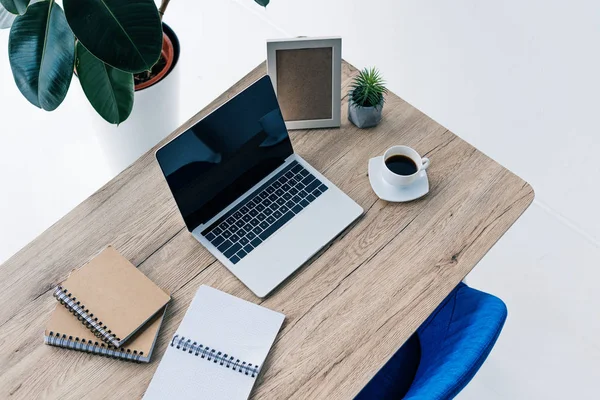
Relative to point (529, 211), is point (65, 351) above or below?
above

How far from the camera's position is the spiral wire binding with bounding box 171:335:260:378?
131 cm

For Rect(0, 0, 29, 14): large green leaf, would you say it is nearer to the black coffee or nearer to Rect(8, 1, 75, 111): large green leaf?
Rect(8, 1, 75, 111): large green leaf

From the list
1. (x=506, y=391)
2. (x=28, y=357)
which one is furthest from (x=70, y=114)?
(x=506, y=391)

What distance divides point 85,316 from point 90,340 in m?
0.05

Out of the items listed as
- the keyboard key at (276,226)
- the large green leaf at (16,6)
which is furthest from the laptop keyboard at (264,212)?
the large green leaf at (16,6)

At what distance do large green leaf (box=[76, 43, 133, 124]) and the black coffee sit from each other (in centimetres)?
63

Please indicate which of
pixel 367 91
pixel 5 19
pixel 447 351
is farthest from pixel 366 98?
pixel 5 19

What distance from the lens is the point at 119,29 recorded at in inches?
52.3

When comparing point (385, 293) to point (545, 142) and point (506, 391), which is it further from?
point (545, 142)

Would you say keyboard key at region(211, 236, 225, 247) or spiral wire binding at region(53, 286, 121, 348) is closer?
spiral wire binding at region(53, 286, 121, 348)

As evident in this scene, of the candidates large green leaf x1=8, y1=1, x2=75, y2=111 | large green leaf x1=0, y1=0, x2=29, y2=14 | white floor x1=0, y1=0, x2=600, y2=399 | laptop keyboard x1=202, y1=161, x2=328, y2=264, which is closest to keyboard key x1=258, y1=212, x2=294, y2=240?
laptop keyboard x1=202, y1=161, x2=328, y2=264

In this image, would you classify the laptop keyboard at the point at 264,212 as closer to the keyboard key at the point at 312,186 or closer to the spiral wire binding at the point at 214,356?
the keyboard key at the point at 312,186

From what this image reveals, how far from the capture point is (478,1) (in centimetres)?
219

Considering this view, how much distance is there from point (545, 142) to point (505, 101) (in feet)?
0.64
